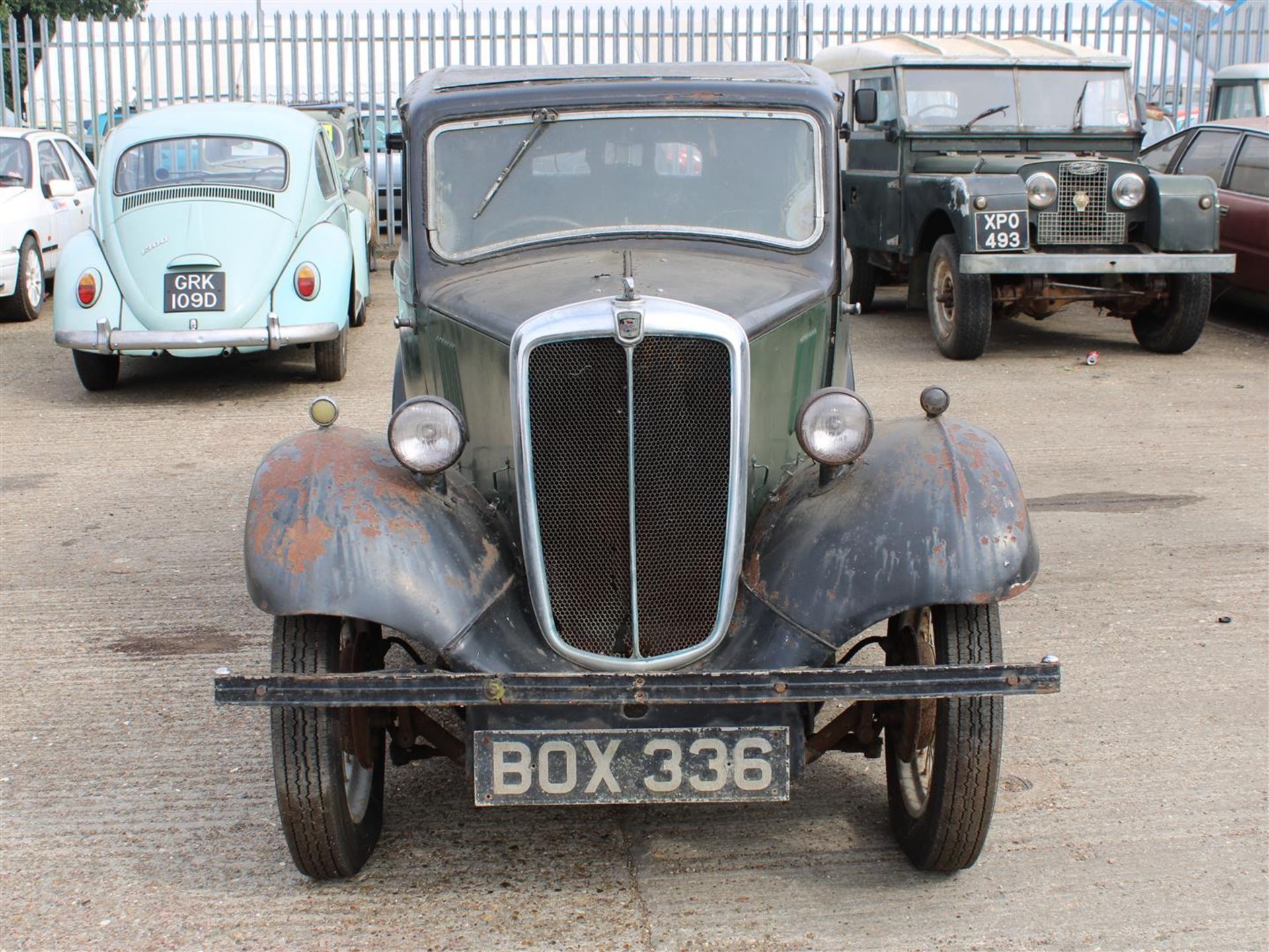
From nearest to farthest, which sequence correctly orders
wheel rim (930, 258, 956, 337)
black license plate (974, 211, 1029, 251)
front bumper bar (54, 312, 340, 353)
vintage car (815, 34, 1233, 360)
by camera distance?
front bumper bar (54, 312, 340, 353) → black license plate (974, 211, 1029, 251) → vintage car (815, 34, 1233, 360) → wheel rim (930, 258, 956, 337)

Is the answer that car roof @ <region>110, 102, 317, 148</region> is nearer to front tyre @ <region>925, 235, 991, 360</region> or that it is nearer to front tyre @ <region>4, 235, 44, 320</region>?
front tyre @ <region>4, 235, 44, 320</region>

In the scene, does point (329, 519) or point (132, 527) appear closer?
point (329, 519)

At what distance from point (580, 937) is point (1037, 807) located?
1378 millimetres

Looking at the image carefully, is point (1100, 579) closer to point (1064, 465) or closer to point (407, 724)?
point (1064, 465)

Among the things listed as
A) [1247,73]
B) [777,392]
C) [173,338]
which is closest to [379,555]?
[777,392]

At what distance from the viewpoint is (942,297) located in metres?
10.9

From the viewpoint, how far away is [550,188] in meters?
4.47

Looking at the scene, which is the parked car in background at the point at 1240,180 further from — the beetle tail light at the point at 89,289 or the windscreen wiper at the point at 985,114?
the beetle tail light at the point at 89,289

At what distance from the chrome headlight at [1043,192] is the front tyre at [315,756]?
7883 millimetres

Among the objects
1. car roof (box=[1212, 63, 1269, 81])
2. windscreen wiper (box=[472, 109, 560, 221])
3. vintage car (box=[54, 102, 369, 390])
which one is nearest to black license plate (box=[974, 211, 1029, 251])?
vintage car (box=[54, 102, 369, 390])

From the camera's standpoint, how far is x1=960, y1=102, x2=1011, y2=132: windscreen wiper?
1116 cm

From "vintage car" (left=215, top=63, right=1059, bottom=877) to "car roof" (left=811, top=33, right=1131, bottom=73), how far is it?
8.21 m

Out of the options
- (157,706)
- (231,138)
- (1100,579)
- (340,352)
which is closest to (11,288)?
(231,138)

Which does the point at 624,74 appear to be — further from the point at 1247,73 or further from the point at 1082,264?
the point at 1247,73
